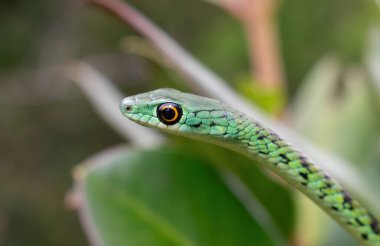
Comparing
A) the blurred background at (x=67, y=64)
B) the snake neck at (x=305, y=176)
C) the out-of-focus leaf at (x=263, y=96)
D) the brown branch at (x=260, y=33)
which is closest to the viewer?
the snake neck at (x=305, y=176)

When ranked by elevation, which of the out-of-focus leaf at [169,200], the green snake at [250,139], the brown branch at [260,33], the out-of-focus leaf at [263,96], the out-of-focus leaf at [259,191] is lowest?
the out-of-focus leaf at [169,200]

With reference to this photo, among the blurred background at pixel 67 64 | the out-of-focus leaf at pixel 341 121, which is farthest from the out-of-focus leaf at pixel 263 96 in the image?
the blurred background at pixel 67 64

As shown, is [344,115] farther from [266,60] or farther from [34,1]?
[34,1]

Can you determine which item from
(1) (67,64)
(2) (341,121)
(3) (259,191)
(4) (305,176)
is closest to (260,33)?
(2) (341,121)

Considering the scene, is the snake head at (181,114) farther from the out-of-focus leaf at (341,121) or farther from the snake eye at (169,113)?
the out-of-focus leaf at (341,121)

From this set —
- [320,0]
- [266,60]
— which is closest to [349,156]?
[266,60]

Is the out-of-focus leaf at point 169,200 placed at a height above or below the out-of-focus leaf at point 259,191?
below

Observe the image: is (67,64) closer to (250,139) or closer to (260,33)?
(260,33)
